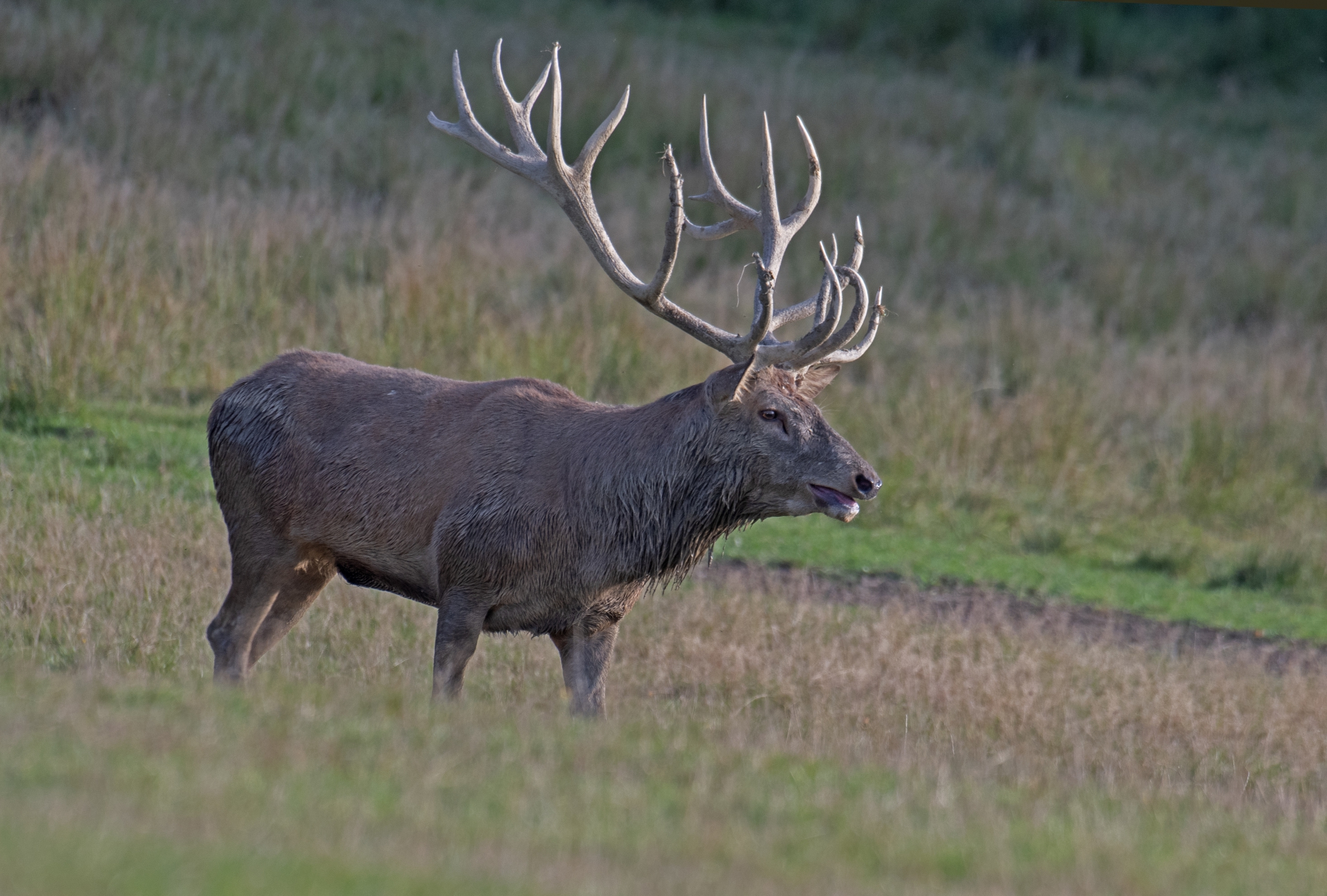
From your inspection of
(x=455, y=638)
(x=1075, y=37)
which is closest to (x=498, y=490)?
(x=455, y=638)

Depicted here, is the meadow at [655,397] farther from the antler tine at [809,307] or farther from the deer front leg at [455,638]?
the antler tine at [809,307]

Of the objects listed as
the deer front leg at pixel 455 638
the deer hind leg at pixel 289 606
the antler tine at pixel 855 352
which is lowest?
the deer hind leg at pixel 289 606

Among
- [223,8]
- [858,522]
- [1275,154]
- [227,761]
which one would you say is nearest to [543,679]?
[227,761]

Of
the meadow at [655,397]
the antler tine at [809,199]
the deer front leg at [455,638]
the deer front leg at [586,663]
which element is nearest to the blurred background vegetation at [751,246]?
the meadow at [655,397]

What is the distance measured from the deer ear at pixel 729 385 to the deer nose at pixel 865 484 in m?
0.57

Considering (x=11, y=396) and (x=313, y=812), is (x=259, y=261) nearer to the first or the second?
(x=11, y=396)

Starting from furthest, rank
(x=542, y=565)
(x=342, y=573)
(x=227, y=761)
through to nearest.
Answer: (x=342, y=573) < (x=542, y=565) < (x=227, y=761)

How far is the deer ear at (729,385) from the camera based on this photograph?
696 centimetres

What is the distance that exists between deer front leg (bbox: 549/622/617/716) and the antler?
1237 millimetres

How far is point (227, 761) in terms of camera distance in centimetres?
493

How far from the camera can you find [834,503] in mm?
6855

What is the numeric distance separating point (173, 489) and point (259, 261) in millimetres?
4386

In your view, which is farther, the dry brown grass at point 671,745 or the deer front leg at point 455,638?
the deer front leg at point 455,638

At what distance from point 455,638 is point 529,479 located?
687mm
